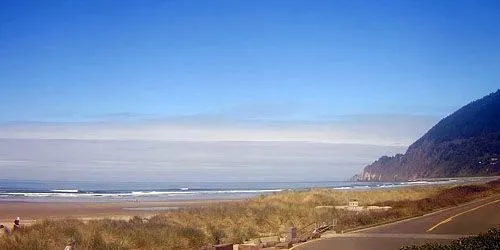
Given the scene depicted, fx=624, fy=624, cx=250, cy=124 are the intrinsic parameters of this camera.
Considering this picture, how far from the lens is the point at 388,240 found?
74.1 ft

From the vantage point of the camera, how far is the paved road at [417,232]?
2127 centimetres

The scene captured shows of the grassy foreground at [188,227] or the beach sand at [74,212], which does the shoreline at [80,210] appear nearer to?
the beach sand at [74,212]

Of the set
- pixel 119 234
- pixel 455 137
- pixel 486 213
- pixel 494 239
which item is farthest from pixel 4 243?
pixel 455 137

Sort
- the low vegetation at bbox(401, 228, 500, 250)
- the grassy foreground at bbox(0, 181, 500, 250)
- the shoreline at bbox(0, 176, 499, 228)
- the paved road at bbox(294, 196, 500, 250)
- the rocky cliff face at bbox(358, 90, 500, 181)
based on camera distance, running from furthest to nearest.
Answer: the rocky cliff face at bbox(358, 90, 500, 181)
the shoreline at bbox(0, 176, 499, 228)
the paved road at bbox(294, 196, 500, 250)
the grassy foreground at bbox(0, 181, 500, 250)
the low vegetation at bbox(401, 228, 500, 250)

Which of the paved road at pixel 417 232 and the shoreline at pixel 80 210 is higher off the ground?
the shoreline at pixel 80 210

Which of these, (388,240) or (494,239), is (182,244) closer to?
(388,240)

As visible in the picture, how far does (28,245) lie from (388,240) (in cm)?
1233

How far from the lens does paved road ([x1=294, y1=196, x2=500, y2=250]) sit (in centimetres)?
2127

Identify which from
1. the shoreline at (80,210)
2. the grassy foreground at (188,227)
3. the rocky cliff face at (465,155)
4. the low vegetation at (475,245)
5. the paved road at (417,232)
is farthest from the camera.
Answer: the rocky cliff face at (465,155)

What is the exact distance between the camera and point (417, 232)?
2505 cm

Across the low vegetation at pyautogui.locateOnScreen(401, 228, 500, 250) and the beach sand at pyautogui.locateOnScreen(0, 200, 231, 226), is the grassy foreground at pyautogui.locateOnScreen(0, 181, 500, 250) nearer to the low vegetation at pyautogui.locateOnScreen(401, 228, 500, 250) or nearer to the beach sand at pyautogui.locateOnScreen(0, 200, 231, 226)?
the beach sand at pyautogui.locateOnScreen(0, 200, 231, 226)

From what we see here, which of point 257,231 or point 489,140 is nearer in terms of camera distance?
point 257,231

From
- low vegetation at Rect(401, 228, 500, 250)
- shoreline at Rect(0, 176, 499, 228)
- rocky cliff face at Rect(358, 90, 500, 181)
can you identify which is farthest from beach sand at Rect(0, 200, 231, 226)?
rocky cliff face at Rect(358, 90, 500, 181)

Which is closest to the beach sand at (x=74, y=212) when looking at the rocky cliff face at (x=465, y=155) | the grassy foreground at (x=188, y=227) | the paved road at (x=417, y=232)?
the grassy foreground at (x=188, y=227)
